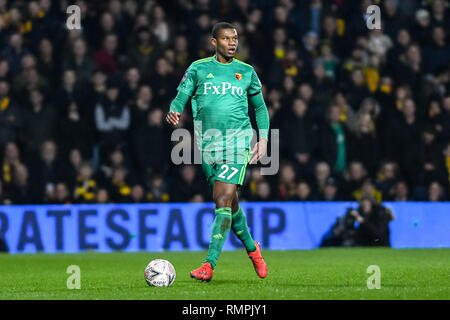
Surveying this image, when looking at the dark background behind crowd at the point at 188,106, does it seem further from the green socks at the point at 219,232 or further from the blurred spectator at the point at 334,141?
the green socks at the point at 219,232

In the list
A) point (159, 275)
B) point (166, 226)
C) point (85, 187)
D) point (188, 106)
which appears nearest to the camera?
point (159, 275)

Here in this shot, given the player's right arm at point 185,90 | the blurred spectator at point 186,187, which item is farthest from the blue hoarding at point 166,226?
the player's right arm at point 185,90

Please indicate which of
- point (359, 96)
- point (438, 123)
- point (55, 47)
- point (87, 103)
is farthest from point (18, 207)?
point (438, 123)

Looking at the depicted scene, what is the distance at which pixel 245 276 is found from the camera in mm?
9500

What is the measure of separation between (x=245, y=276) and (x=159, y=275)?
58.4 inches

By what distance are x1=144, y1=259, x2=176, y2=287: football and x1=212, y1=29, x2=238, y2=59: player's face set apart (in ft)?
6.65

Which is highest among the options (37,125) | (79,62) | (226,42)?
(79,62)

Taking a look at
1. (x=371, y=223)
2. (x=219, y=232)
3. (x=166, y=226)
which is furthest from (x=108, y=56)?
(x=219, y=232)

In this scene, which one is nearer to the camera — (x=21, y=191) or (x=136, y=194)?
(x=136, y=194)

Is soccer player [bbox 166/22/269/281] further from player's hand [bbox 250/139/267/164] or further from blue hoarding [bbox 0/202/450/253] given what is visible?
blue hoarding [bbox 0/202/450/253]

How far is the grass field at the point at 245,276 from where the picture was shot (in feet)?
24.7

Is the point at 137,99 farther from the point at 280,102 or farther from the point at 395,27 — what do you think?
the point at 395,27

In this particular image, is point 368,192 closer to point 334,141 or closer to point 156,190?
point 334,141
